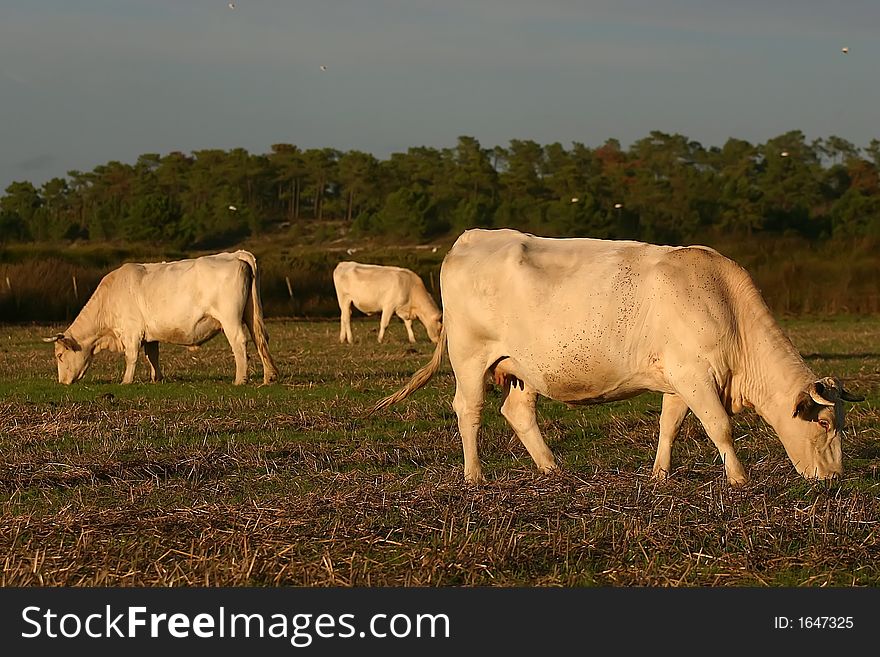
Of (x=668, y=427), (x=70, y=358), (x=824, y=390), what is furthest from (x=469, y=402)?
(x=70, y=358)

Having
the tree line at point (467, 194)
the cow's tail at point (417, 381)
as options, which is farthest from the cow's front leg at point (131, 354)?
the tree line at point (467, 194)

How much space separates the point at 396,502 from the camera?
775 centimetres

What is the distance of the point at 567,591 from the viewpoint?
237 inches

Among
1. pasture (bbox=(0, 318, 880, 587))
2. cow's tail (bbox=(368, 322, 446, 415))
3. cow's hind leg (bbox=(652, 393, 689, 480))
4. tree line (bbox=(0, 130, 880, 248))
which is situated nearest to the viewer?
pasture (bbox=(0, 318, 880, 587))

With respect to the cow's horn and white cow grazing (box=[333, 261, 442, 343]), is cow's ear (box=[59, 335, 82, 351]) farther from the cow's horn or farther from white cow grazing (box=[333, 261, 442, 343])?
the cow's horn

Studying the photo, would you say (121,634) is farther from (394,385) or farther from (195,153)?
(195,153)

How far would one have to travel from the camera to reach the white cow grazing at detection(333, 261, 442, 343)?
3019 centimetres

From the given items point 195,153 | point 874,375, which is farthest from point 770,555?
point 195,153

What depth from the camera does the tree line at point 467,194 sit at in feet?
254

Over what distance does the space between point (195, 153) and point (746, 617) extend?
109 meters

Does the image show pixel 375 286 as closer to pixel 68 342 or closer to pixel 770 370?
pixel 68 342

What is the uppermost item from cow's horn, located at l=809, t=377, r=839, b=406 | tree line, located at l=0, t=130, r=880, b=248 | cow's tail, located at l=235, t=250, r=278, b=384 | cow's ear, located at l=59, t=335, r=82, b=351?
cow's horn, located at l=809, t=377, r=839, b=406

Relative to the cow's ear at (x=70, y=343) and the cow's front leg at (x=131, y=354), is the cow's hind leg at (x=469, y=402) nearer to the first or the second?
the cow's front leg at (x=131, y=354)

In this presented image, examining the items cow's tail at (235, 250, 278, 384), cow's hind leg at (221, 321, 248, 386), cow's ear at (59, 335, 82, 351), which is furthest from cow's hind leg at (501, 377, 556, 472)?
cow's ear at (59, 335, 82, 351)
